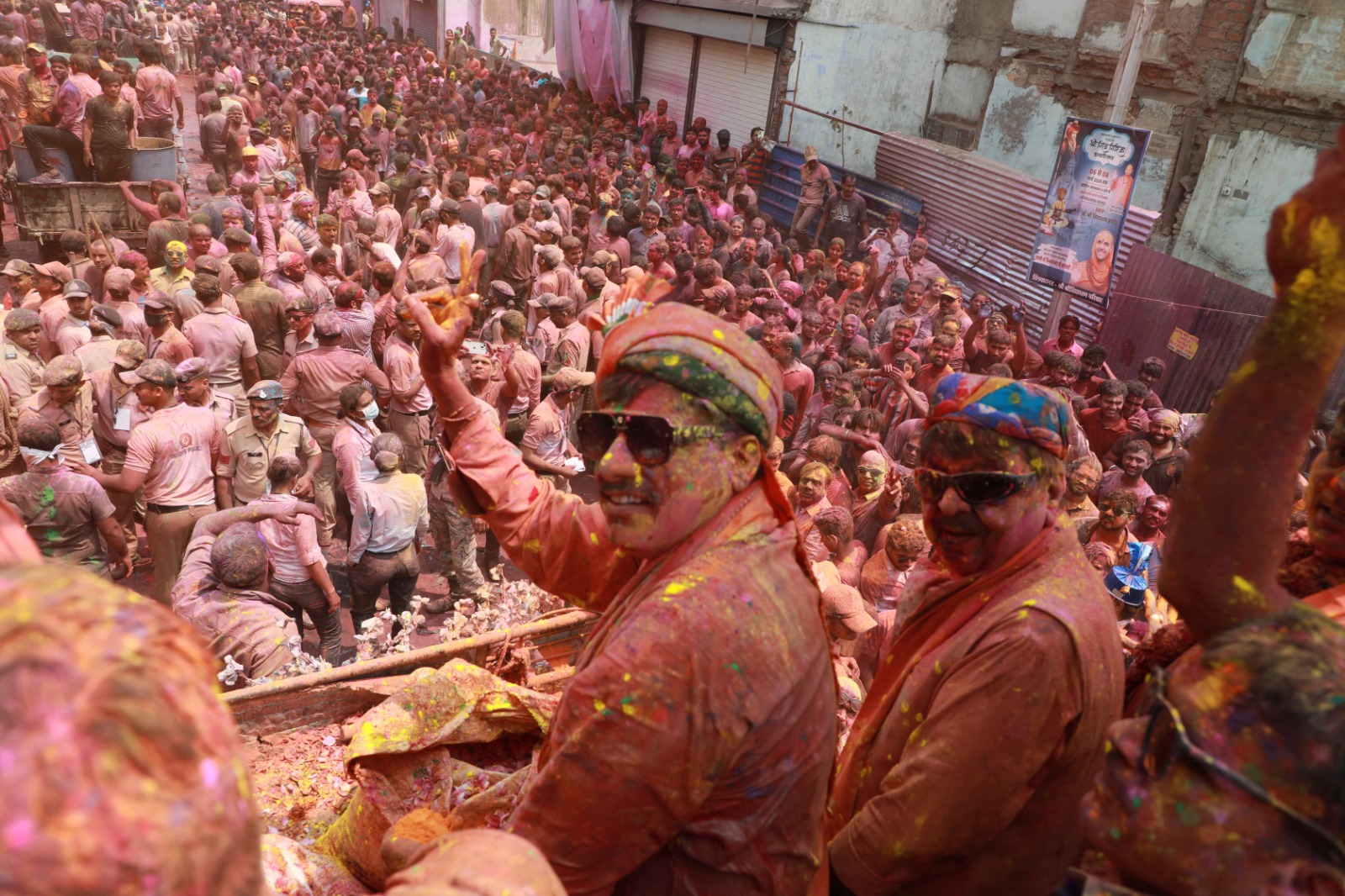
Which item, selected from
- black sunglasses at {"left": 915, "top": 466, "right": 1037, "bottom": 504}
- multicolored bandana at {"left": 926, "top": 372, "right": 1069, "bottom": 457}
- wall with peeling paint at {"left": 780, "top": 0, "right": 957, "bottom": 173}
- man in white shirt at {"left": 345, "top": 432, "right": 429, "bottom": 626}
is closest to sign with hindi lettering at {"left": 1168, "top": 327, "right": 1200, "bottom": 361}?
wall with peeling paint at {"left": 780, "top": 0, "right": 957, "bottom": 173}

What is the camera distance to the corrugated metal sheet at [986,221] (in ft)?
42.7

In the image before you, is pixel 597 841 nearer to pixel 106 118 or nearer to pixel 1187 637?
pixel 1187 637

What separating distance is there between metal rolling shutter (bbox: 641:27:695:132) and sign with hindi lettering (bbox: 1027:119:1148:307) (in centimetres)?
1305

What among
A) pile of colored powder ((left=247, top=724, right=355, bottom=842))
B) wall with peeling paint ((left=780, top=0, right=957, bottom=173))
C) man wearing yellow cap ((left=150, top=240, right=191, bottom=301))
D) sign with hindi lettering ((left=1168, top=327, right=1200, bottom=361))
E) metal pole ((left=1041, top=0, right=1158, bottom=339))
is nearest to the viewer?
pile of colored powder ((left=247, top=724, right=355, bottom=842))

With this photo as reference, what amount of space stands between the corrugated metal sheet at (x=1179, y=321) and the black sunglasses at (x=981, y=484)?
9267mm

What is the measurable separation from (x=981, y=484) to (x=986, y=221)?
13237 mm

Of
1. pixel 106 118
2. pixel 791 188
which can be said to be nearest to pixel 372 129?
pixel 106 118

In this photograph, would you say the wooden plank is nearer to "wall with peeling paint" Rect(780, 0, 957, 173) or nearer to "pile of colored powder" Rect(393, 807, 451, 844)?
"pile of colored powder" Rect(393, 807, 451, 844)

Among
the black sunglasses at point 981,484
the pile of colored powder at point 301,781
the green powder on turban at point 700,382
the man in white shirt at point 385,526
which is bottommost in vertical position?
the man in white shirt at point 385,526

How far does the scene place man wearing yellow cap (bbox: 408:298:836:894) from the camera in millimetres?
1722

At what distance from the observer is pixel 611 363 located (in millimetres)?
2162

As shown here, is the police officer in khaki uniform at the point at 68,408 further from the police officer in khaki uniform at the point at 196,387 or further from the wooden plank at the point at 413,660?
the wooden plank at the point at 413,660

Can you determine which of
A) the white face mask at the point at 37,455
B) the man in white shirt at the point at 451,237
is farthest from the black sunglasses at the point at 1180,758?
the man in white shirt at the point at 451,237

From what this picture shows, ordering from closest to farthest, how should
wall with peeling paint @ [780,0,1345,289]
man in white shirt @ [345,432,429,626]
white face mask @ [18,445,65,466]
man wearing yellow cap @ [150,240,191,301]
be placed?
white face mask @ [18,445,65,466] < man in white shirt @ [345,432,429,626] < man wearing yellow cap @ [150,240,191,301] < wall with peeling paint @ [780,0,1345,289]
